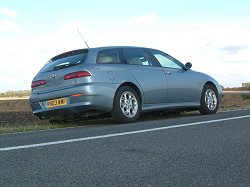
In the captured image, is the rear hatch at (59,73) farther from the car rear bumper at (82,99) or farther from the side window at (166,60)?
the side window at (166,60)

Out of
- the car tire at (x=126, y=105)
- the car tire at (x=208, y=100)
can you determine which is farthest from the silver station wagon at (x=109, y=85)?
the car tire at (x=208, y=100)

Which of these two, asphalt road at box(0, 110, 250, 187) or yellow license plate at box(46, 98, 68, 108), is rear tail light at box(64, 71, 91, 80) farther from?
asphalt road at box(0, 110, 250, 187)

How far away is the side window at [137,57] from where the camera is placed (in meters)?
9.09

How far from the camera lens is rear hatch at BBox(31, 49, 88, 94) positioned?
8180 millimetres

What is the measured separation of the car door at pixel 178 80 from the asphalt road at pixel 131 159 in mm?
3050

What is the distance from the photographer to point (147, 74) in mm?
9086

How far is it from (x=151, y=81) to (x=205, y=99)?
186 centimetres

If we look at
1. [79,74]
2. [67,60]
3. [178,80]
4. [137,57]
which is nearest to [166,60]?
[178,80]

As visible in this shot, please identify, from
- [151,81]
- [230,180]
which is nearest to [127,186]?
[230,180]

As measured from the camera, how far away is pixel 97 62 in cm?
839

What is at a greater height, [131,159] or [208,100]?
[208,100]

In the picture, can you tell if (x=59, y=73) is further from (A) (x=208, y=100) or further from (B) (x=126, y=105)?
(A) (x=208, y=100)

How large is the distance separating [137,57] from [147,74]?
0.47m

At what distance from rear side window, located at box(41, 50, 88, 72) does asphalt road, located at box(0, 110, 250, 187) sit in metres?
2.21
